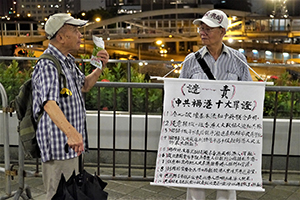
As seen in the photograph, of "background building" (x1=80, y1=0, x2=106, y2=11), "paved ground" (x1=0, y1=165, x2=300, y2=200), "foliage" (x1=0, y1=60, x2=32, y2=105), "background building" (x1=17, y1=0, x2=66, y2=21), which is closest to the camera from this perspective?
"paved ground" (x1=0, y1=165, x2=300, y2=200)

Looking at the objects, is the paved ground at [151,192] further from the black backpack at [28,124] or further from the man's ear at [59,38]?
the man's ear at [59,38]

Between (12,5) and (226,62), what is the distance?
26.4 ft

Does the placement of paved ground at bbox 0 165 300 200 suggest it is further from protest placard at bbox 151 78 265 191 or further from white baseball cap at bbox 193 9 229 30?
white baseball cap at bbox 193 9 229 30

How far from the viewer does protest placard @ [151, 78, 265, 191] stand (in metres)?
3.18

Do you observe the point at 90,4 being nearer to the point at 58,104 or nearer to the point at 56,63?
the point at 56,63

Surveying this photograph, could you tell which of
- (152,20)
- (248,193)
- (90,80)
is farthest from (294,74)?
(152,20)

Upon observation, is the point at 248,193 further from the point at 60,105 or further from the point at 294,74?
the point at 60,105

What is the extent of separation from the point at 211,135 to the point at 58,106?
139cm

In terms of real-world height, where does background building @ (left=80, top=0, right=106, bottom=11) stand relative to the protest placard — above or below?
above

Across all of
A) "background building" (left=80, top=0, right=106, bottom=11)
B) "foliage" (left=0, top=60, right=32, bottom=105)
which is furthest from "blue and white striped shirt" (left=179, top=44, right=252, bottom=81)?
"background building" (left=80, top=0, right=106, bottom=11)

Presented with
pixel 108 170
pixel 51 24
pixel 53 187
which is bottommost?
pixel 108 170

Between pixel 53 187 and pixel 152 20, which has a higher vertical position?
pixel 152 20

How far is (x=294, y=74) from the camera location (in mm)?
5965

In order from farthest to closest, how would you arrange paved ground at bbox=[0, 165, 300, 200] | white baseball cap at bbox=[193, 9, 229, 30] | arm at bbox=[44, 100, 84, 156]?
paved ground at bbox=[0, 165, 300, 200] → white baseball cap at bbox=[193, 9, 229, 30] → arm at bbox=[44, 100, 84, 156]
